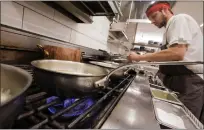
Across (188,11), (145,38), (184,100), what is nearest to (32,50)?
(184,100)

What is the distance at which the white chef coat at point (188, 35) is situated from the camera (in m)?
1.25

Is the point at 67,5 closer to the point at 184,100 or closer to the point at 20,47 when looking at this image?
the point at 20,47

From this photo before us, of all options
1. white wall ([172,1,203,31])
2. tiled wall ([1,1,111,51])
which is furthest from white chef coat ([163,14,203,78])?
white wall ([172,1,203,31])

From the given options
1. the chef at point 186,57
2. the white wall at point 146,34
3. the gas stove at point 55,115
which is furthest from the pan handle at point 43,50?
the white wall at point 146,34

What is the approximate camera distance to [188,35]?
1253mm

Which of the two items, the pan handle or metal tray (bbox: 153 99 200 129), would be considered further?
the pan handle

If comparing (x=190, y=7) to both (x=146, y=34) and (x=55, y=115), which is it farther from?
(x=55, y=115)

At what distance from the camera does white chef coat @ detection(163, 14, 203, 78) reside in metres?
1.25

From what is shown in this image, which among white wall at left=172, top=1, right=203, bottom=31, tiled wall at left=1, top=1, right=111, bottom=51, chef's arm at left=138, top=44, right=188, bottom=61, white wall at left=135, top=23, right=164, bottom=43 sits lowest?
chef's arm at left=138, top=44, right=188, bottom=61

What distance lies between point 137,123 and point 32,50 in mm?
722

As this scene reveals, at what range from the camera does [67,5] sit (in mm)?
970

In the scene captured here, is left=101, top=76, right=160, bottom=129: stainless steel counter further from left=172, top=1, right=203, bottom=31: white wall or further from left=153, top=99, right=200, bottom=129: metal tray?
left=172, top=1, right=203, bottom=31: white wall

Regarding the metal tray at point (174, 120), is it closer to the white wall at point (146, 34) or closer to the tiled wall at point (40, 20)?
the tiled wall at point (40, 20)

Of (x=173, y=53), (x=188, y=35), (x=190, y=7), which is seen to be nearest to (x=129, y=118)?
(x=173, y=53)
